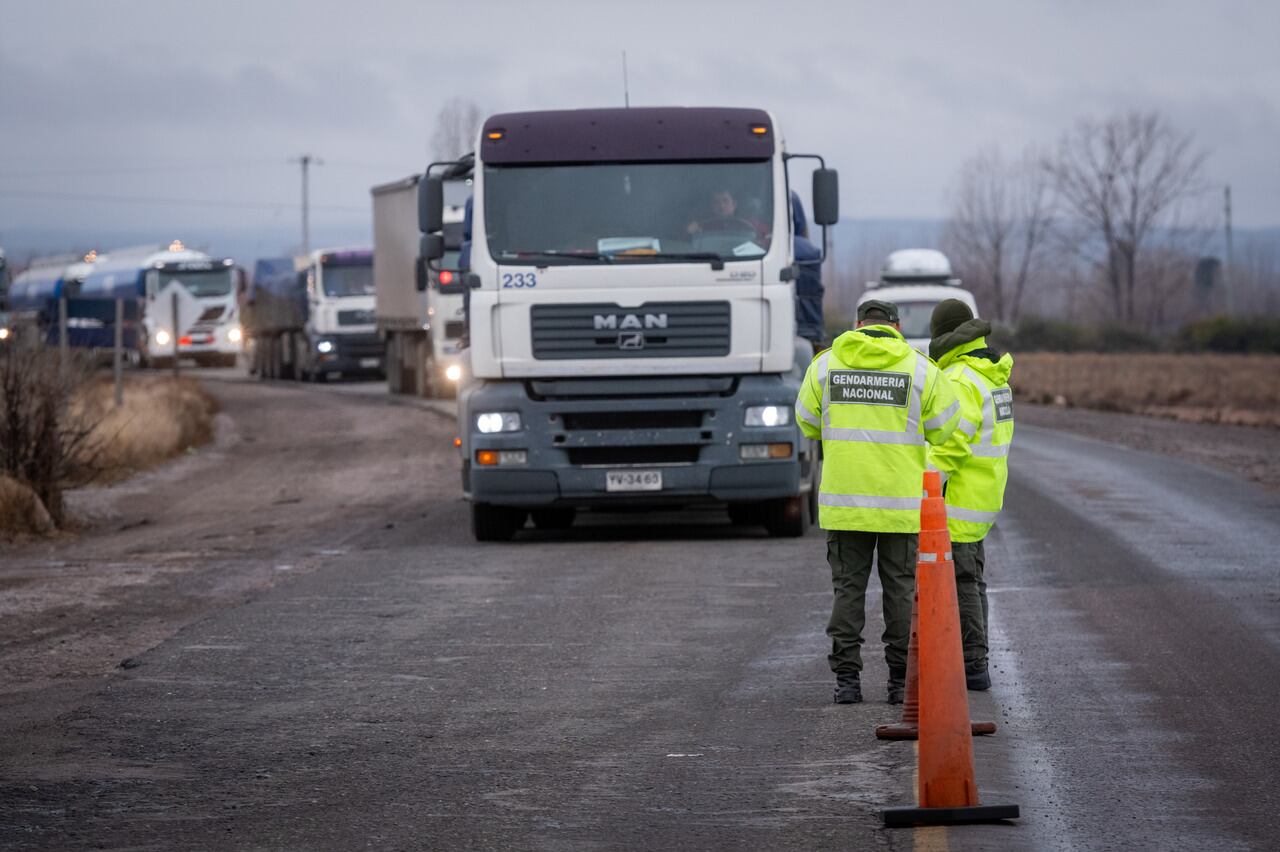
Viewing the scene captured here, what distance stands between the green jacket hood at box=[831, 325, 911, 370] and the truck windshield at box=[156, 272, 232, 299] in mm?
48246

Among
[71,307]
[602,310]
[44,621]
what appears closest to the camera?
[44,621]

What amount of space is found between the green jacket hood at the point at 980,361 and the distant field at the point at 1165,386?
2684cm

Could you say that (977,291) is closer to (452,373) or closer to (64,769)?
(452,373)

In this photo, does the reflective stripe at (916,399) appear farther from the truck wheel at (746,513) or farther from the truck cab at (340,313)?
the truck cab at (340,313)

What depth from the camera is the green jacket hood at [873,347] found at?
7992 mm

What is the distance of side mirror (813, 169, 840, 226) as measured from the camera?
14352 mm

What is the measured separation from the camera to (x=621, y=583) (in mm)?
12406

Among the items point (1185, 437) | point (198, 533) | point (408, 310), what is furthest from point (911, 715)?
point (408, 310)

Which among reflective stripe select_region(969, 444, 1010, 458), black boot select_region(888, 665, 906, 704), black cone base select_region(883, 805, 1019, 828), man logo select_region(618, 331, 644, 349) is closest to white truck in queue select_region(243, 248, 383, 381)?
man logo select_region(618, 331, 644, 349)

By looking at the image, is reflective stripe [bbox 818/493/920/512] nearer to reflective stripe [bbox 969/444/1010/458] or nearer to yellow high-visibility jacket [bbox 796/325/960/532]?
yellow high-visibility jacket [bbox 796/325/960/532]

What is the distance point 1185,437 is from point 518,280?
1868 cm

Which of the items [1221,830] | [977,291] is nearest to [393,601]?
[1221,830]

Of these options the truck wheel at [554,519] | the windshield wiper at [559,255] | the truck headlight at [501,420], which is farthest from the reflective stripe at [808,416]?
the truck wheel at [554,519]

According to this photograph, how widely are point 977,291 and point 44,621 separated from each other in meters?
93.1
